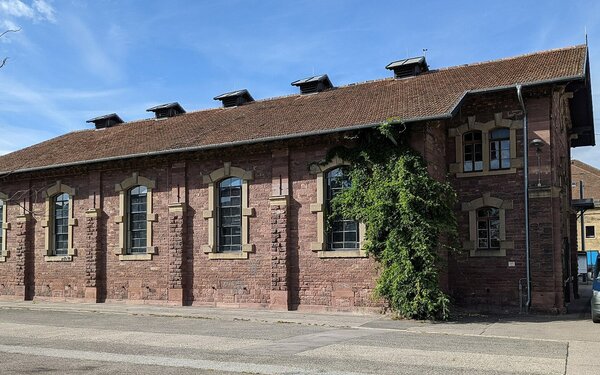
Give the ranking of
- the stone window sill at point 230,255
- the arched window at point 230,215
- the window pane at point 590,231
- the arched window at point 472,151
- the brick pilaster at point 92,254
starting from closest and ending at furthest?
the arched window at point 472,151
the stone window sill at point 230,255
the arched window at point 230,215
the brick pilaster at point 92,254
the window pane at point 590,231

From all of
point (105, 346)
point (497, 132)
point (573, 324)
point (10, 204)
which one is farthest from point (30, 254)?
point (573, 324)

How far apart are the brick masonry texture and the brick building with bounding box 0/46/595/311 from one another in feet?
0.14

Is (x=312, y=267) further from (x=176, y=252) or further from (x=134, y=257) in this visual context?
(x=134, y=257)

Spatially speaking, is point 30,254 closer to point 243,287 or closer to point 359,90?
point 243,287

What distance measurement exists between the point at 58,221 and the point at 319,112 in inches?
464

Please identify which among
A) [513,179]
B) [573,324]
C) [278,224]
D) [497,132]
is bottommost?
[573,324]

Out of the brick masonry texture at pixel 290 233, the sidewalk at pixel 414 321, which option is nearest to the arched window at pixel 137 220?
the brick masonry texture at pixel 290 233

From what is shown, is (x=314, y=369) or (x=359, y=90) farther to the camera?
(x=359, y=90)

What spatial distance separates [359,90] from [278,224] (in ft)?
22.8

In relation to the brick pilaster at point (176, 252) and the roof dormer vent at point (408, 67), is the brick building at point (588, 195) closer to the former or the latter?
the roof dormer vent at point (408, 67)

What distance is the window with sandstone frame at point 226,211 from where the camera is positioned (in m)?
20.9

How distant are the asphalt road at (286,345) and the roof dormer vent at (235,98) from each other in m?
11.9

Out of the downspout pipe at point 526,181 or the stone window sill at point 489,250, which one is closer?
the downspout pipe at point 526,181

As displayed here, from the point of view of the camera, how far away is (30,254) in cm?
2589
